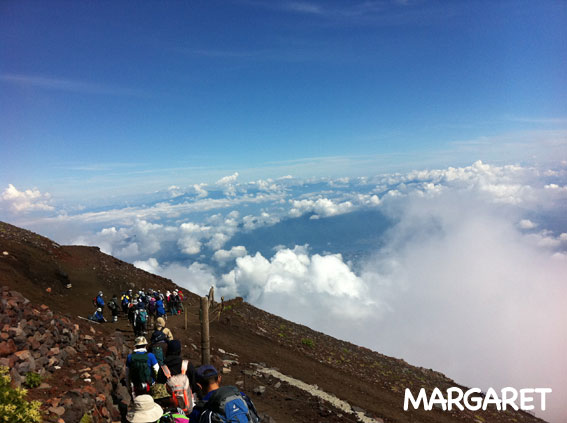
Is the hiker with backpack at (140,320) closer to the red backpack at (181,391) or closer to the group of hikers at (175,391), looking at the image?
the group of hikers at (175,391)

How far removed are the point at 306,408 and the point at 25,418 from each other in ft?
37.3

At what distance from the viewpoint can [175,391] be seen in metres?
6.69

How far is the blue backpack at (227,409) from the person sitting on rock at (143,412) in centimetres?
229

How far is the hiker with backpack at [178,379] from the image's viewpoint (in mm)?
6648

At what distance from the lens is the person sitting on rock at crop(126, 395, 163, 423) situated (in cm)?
505

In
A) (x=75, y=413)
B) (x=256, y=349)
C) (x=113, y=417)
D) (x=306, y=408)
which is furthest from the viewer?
(x=256, y=349)

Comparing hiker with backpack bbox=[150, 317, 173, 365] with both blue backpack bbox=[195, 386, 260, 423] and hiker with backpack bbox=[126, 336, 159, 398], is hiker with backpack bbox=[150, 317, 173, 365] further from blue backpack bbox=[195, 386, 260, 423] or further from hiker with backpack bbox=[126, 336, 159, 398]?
blue backpack bbox=[195, 386, 260, 423]

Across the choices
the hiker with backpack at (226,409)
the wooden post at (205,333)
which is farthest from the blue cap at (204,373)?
the wooden post at (205,333)

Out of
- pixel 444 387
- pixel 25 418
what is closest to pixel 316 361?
pixel 444 387

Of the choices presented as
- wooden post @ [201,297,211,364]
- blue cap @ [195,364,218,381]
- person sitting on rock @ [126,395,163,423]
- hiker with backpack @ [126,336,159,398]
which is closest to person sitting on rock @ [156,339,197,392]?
hiker with backpack @ [126,336,159,398]

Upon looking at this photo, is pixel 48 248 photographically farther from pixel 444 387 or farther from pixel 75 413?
pixel 444 387

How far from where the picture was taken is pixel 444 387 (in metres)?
27.6

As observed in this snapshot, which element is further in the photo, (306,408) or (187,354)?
(187,354)

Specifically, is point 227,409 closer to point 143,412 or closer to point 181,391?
point 143,412
